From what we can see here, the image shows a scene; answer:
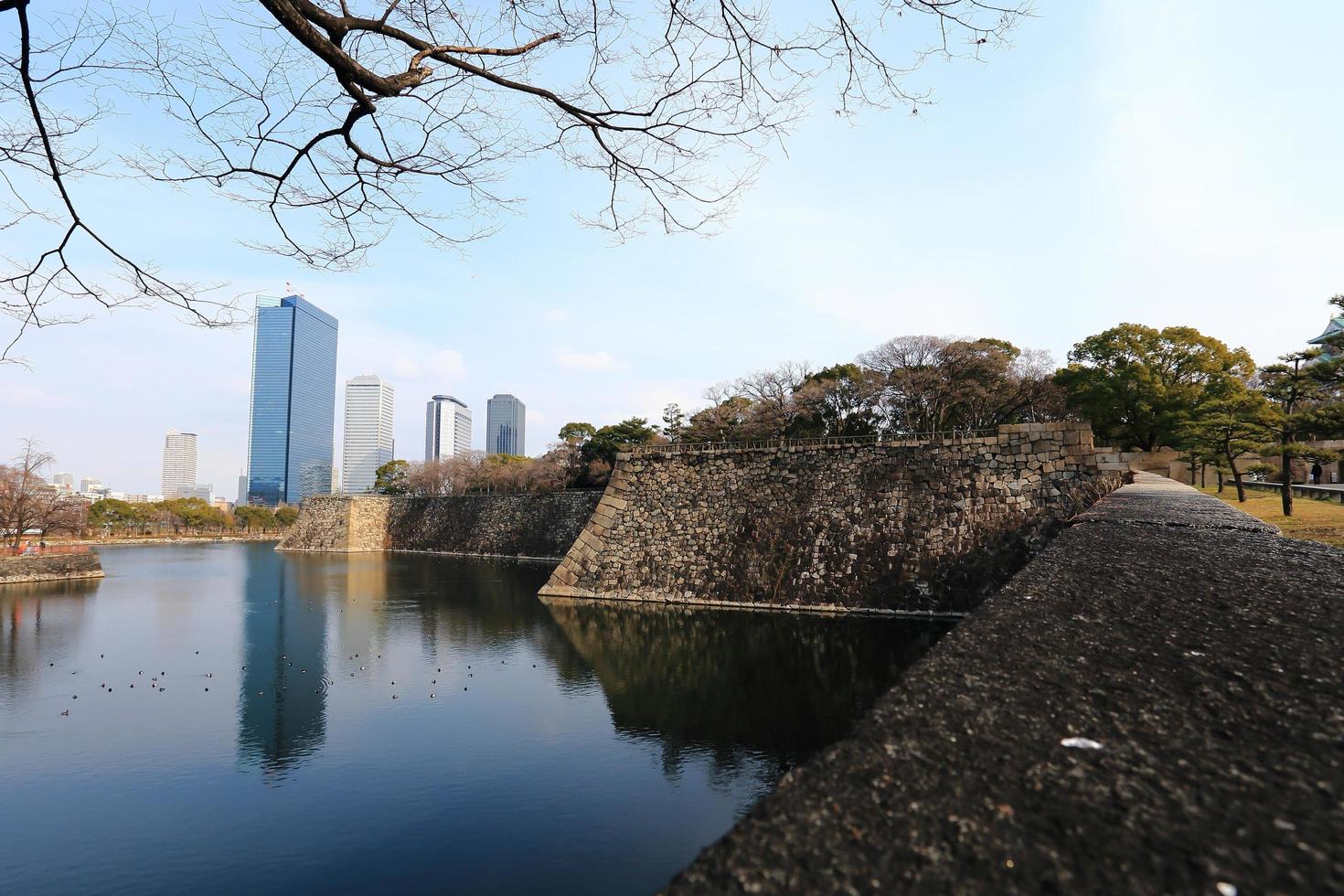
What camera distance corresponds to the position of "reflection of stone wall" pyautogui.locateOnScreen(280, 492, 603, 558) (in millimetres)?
38500

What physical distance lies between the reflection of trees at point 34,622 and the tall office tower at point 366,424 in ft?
532

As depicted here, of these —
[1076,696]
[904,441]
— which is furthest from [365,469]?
[1076,696]

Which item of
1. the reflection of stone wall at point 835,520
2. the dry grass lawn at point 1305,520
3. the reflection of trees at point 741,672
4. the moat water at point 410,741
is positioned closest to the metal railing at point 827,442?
the reflection of stone wall at point 835,520

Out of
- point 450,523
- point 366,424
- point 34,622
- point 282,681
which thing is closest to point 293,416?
point 366,424

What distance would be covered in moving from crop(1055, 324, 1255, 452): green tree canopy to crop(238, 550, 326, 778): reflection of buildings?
3185 centimetres

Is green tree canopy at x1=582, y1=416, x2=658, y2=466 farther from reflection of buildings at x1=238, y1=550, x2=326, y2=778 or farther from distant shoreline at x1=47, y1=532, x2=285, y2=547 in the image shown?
distant shoreline at x1=47, y1=532, x2=285, y2=547

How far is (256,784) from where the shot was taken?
8148mm

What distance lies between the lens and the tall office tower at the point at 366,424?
18300cm

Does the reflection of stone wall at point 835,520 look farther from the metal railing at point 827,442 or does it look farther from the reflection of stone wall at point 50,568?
the reflection of stone wall at point 50,568

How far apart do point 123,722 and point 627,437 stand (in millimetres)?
32641

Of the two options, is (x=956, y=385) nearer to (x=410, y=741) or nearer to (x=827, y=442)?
(x=827, y=442)

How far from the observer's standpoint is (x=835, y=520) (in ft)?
59.2

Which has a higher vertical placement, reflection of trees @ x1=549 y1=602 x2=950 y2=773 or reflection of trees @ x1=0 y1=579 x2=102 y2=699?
reflection of trees @ x1=549 y1=602 x2=950 y2=773

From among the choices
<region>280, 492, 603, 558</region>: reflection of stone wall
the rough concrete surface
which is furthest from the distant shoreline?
the rough concrete surface
